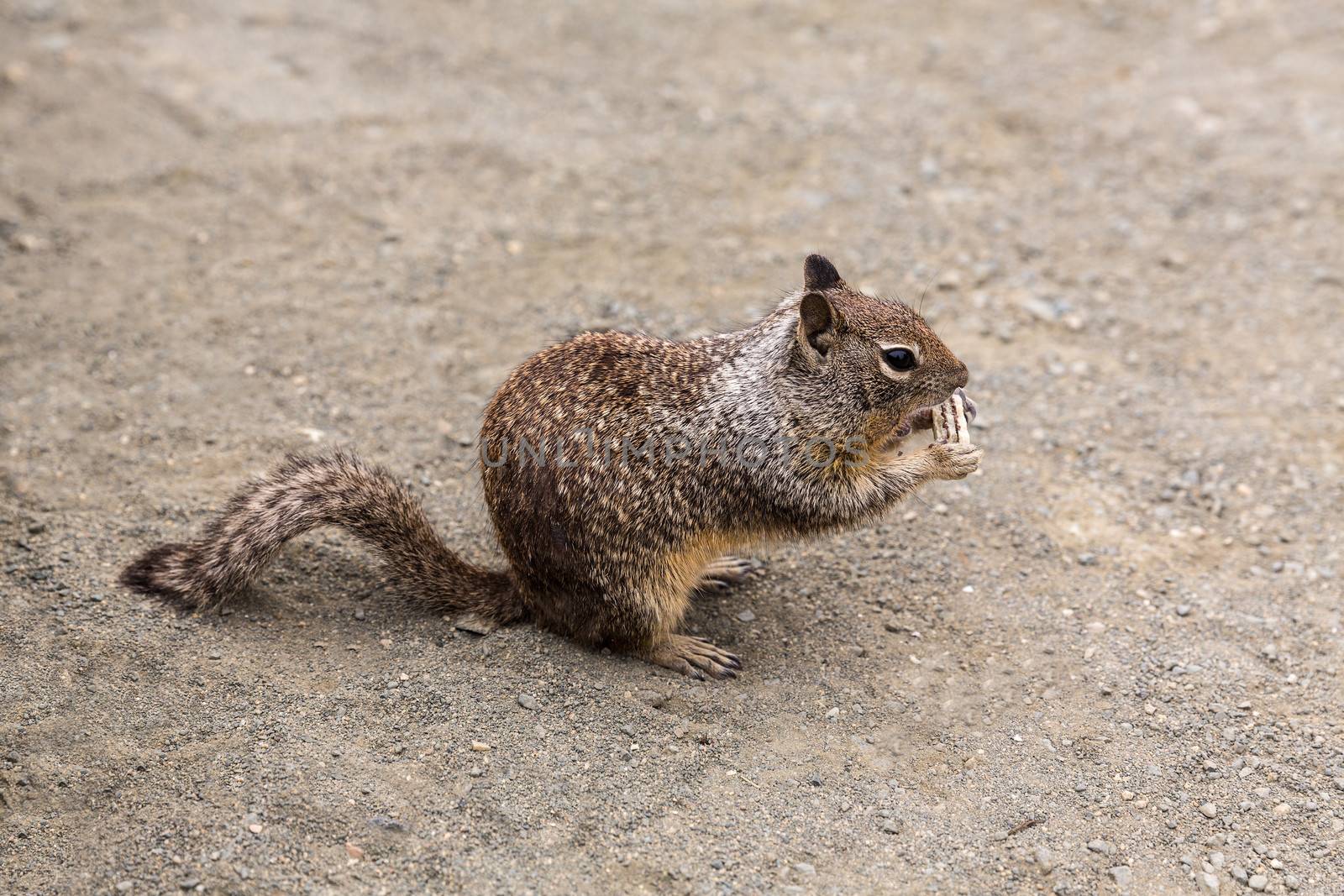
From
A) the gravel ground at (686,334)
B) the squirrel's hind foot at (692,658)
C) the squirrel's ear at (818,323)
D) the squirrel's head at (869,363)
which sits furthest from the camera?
the squirrel's hind foot at (692,658)

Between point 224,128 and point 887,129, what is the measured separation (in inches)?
155

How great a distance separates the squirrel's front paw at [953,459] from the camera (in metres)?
4.49

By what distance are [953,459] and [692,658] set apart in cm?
118

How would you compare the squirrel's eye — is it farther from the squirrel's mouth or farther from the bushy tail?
the bushy tail

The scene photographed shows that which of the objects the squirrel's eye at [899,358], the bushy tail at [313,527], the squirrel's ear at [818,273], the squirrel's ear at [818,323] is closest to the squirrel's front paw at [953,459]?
the squirrel's eye at [899,358]

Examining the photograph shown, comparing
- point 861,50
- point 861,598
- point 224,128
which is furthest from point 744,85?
point 861,598

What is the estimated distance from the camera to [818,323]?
4.25 m

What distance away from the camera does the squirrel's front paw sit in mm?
4488

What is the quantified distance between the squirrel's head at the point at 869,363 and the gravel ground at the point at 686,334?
914 millimetres

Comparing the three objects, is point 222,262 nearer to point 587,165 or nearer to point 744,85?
point 587,165

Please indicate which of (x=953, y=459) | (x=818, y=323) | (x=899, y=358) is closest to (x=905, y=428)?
(x=953, y=459)

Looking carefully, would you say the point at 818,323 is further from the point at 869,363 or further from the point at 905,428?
the point at 905,428

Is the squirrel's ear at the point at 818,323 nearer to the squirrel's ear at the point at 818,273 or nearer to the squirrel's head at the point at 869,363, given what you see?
the squirrel's head at the point at 869,363

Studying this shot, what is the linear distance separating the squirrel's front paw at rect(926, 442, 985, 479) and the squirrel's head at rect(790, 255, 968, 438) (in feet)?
0.65
